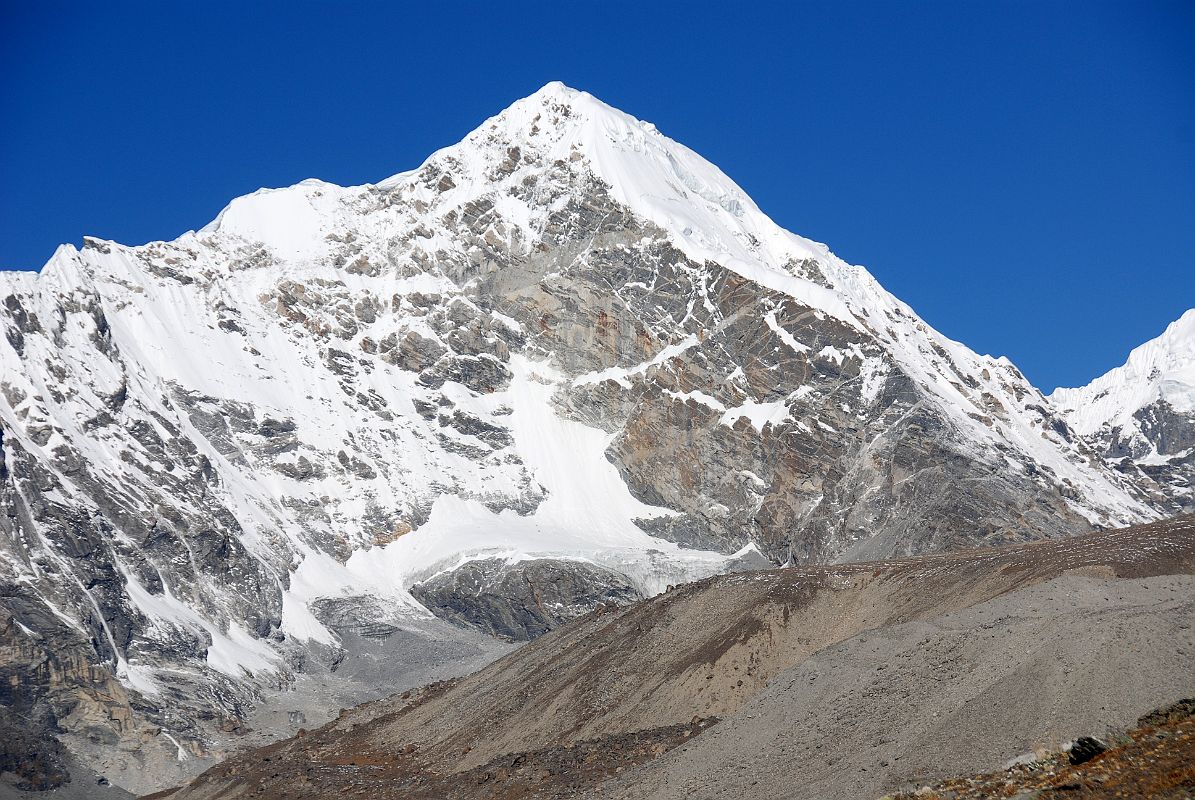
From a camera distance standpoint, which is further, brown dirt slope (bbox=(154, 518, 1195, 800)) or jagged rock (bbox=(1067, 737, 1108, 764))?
brown dirt slope (bbox=(154, 518, 1195, 800))

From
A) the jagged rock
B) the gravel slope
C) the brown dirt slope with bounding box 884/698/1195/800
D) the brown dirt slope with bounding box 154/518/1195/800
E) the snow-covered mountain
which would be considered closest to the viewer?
the brown dirt slope with bounding box 884/698/1195/800

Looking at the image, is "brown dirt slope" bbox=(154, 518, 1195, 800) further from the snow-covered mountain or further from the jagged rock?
the snow-covered mountain

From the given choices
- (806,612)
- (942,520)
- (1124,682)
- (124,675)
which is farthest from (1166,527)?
(124,675)

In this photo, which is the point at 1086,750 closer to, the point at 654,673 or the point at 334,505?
the point at 654,673

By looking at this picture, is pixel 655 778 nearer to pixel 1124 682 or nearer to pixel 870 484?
pixel 1124 682

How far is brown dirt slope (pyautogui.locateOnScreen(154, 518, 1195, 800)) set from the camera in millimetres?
56562

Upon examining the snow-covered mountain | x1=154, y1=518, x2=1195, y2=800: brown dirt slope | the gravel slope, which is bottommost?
the gravel slope

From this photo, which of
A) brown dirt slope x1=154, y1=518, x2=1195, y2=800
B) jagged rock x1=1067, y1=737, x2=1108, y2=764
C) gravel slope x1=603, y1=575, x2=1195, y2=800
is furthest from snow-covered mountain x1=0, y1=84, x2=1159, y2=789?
jagged rock x1=1067, y1=737, x2=1108, y2=764

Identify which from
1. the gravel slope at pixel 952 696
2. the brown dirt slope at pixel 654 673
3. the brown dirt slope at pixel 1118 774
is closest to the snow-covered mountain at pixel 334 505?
the brown dirt slope at pixel 654 673

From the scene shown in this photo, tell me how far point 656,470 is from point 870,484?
35970 mm

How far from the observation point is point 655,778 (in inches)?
1801

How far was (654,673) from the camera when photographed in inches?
2478

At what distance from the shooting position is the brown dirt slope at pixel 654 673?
186 ft

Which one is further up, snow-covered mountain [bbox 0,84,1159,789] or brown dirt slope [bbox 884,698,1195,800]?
snow-covered mountain [bbox 0,84,1159,789]
